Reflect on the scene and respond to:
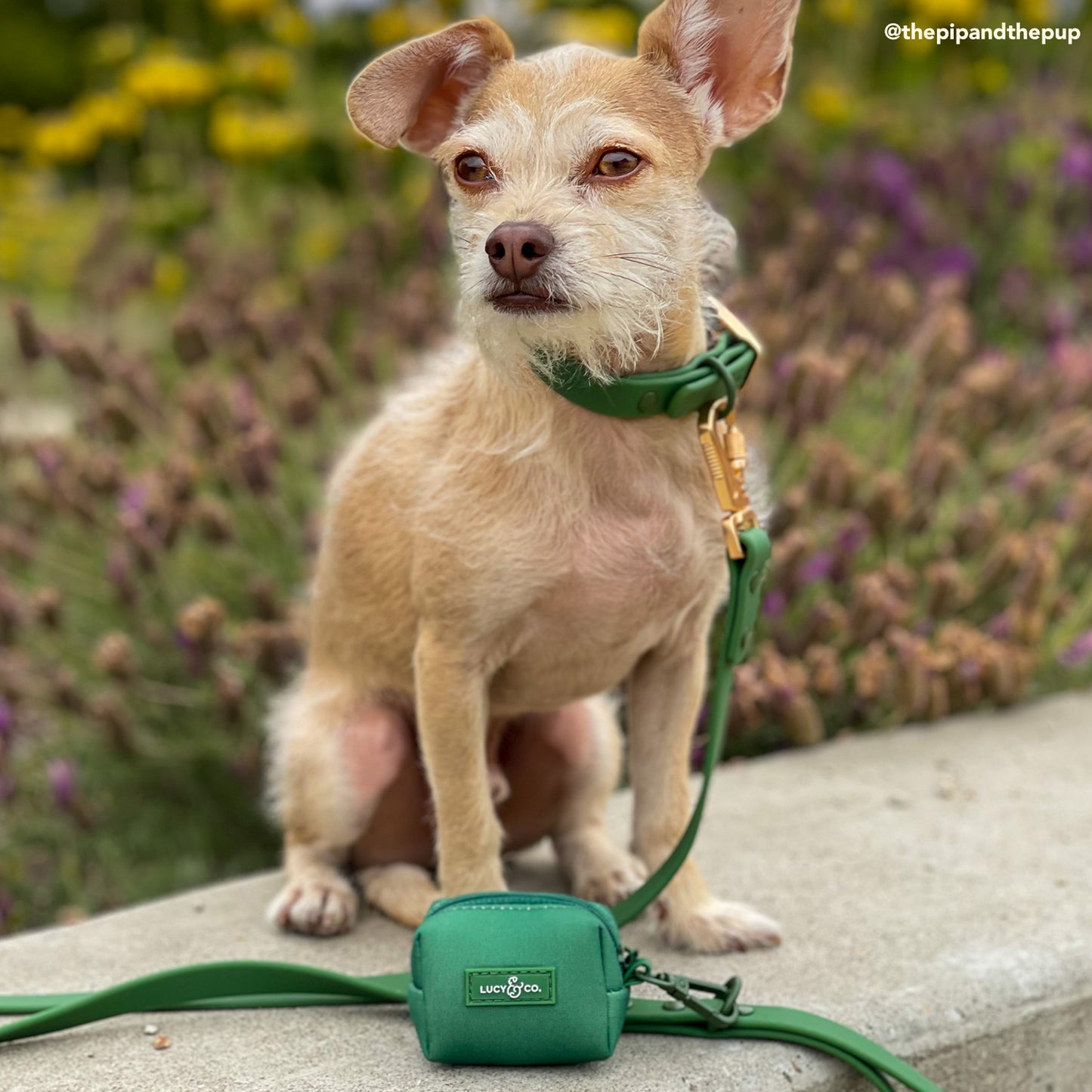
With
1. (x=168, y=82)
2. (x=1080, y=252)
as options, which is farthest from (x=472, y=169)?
(x=168, y=82)

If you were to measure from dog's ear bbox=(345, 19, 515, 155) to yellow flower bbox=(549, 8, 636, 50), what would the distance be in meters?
3.47

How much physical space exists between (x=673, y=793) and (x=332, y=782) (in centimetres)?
63

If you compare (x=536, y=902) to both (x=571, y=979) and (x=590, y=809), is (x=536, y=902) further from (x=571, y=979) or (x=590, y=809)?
(x=590, y=809)

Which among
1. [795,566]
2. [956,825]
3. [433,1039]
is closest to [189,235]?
[795,566]

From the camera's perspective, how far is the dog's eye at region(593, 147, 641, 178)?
74.7 inches

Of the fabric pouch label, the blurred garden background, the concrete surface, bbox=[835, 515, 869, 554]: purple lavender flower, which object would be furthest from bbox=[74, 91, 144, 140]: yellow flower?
the fabric pouch label

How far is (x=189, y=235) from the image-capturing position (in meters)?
5.99

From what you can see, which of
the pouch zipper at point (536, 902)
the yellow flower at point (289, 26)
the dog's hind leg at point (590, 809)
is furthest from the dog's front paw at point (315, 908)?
the yellow flower at point (289, 26)

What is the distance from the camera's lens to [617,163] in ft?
6.25

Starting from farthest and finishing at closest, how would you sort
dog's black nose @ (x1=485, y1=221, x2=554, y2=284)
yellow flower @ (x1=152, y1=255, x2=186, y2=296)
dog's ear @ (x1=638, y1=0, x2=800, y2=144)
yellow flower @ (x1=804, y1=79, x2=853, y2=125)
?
1. yellow flower @ (x1=804, y1=79, x2=853, y2=125)
2. yellow flower @ (x1=152, y1=255, x2=186, y2=296)
3. dog's ear @ (x1=638, y1=0, x2=800, y2=144)
4. dog's black nose @ (x1=485, y1=221, x2=554, y2=284)

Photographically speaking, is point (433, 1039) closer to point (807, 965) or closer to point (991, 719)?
point (807, 965)

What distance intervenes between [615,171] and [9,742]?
7.77 ft

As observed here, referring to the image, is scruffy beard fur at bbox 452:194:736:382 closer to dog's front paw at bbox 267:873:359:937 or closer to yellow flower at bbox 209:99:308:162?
dog's front paw at bbox 267:873:359:937

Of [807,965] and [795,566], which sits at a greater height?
[795,566]
